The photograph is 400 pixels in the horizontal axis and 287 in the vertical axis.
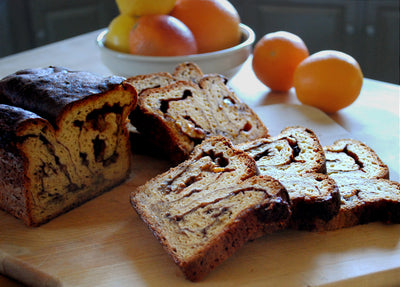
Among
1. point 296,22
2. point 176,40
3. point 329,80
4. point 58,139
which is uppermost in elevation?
point 176,40

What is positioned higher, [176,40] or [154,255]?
[176,40]

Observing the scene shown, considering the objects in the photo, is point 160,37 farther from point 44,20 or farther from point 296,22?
point 44,20

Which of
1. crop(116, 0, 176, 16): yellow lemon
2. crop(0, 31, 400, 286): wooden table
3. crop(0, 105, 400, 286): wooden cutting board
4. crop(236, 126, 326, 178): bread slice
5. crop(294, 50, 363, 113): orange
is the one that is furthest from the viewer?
crop(116, 0, 176, 16): yellow lemon

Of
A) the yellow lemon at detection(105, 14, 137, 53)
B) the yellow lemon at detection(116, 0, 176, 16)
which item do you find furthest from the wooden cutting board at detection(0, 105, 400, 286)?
the yellow lemon at detection(116, 0, 176, 16)

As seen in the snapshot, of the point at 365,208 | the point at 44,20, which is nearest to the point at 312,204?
the point at 365,208

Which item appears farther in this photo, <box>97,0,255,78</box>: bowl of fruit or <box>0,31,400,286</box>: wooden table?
<box>97,0,255,78</box>: bowl of fruit

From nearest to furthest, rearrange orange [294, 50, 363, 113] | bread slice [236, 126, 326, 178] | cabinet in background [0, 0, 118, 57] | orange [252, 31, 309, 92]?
1. bread slice [236, 126, 326, 178]
2. orange [294, 50, 363, 113]
3. orange [252, 31, 309, 92]
4. cabinet in background [0, 0, 118, 57]

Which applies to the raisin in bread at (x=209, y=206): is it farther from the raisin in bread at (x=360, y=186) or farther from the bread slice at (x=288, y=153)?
the raisin in bread at (x=360, y=186)

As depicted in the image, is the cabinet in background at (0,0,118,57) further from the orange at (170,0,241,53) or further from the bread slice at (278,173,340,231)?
the bread slice at (278,173,340,231)
